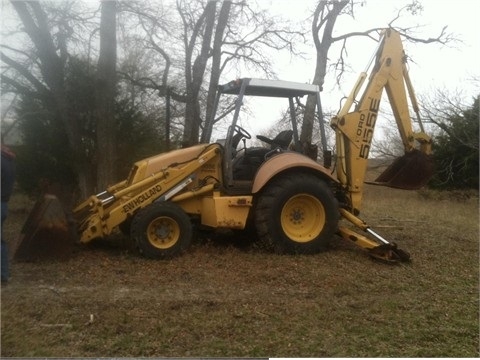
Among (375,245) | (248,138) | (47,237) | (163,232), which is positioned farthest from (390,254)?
(47,237)

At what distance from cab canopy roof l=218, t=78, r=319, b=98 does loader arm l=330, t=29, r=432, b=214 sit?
0.61m

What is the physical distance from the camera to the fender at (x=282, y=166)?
280 inches

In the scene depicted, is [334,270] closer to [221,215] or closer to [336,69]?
[221,215]

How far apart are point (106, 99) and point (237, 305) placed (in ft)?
19.7

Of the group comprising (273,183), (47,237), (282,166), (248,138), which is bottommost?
(47,237)

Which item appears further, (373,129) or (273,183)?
(373,129)

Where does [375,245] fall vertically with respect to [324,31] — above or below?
below

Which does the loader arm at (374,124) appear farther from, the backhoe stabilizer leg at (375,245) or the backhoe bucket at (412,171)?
the backhoe stabilizer leg at (375,245)

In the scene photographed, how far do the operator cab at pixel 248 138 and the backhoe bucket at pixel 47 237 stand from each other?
2.16 meters

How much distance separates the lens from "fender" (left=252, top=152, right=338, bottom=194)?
7113mm

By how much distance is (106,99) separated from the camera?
392 inches

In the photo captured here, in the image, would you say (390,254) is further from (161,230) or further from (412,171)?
(161,230)

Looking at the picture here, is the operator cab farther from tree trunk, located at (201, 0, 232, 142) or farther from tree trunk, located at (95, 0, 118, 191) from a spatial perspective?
tree trunk, located at (201, 0, 232, 142)

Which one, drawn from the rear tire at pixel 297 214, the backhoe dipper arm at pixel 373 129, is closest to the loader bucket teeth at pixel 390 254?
the backhoe dipper arm at pixel 373 129
